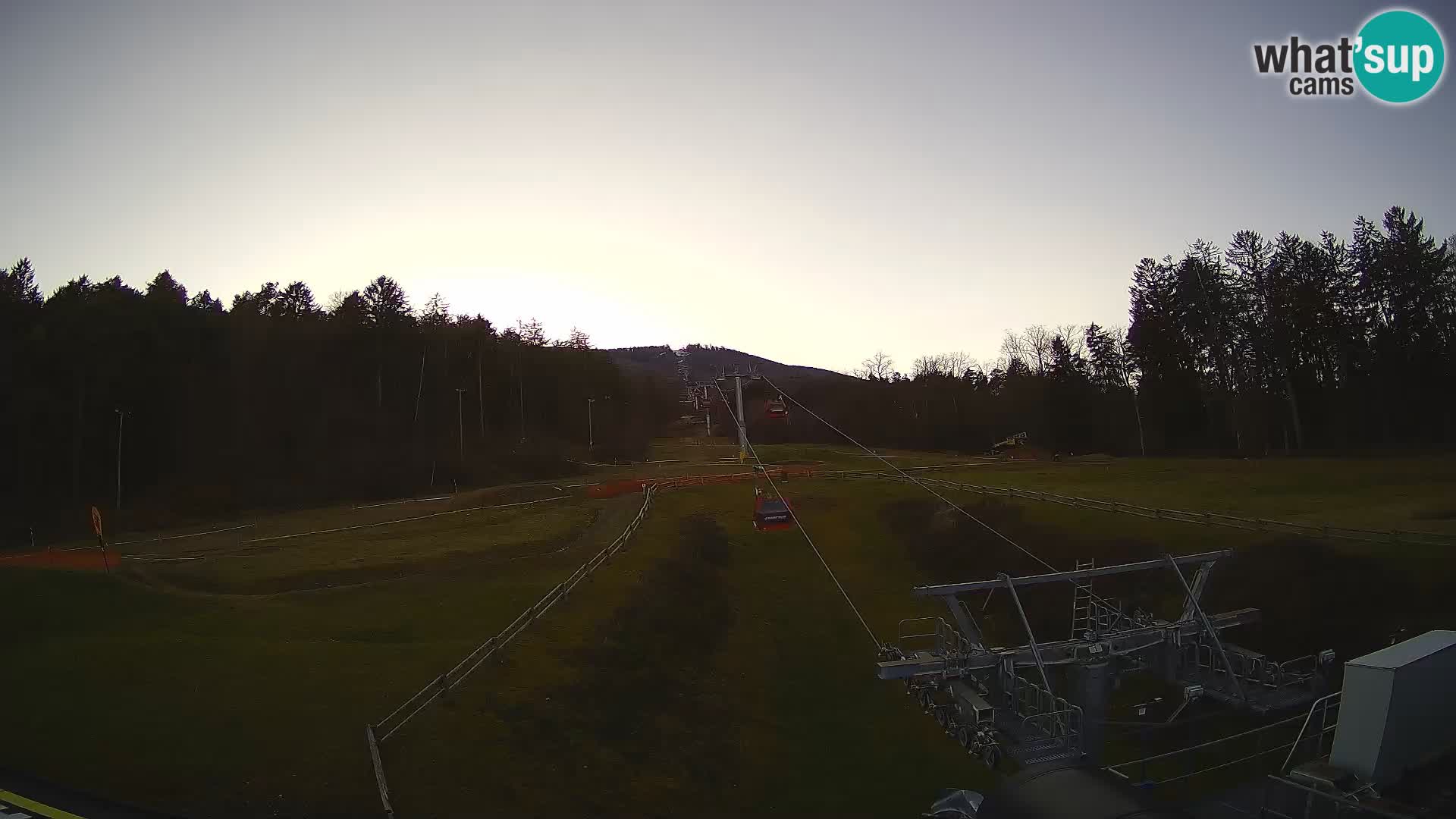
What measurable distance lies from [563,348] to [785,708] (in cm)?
8650

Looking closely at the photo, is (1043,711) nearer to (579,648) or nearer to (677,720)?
(677,720)

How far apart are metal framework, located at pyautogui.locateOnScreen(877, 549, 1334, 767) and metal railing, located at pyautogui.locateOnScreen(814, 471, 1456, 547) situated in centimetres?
653

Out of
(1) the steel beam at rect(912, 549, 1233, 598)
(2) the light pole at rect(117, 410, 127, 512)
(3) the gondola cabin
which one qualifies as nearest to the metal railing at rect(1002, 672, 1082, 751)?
(1) the steel beam at rect(912, 549, 1233, 598)

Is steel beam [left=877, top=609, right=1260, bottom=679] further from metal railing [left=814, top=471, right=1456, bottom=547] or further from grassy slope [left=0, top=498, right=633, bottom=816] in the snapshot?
grassy slope [left=0, top=498, right=633, bottom=816]

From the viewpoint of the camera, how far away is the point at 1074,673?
64.5 feet

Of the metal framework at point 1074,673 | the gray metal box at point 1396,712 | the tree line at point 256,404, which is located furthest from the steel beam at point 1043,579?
the tree line at point 256,404

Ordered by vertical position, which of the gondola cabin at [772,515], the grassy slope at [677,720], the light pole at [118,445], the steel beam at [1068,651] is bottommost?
the grassy slope at [677,720]

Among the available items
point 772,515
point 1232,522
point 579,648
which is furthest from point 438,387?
point 1232,522

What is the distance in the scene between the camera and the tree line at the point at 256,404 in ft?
170

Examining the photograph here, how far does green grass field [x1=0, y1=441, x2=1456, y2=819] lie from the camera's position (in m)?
15.1

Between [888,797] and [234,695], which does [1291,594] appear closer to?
[888,797]

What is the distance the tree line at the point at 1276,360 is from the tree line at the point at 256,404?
55.4 metres

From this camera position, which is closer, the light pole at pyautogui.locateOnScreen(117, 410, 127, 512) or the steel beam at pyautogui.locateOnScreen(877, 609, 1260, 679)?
the steel beam at pyautogui.locateOnScreen(877, 609, 1260, 679)

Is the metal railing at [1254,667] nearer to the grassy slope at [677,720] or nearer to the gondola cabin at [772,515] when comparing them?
the grassy slope at [677,720]
